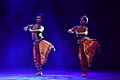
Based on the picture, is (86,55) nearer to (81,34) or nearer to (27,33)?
(81,34)

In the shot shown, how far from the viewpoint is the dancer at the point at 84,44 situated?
44.4 ft

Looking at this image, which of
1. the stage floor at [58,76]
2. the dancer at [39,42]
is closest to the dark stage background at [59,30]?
the stage floor at [58,76]

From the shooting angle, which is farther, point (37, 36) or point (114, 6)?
point (114, 6)

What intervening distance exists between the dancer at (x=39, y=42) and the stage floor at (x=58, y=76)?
52 cm

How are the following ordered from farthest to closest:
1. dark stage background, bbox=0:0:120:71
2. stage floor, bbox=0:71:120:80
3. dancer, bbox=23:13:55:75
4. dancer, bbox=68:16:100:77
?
dark stage background, bbox=0:0:120:71, dancer, bbox=23:13:55:75, dancer, bbox=68:16:100:77, stage floor, bbox=0:71:120:80

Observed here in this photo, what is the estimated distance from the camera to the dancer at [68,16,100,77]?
13.5 meters

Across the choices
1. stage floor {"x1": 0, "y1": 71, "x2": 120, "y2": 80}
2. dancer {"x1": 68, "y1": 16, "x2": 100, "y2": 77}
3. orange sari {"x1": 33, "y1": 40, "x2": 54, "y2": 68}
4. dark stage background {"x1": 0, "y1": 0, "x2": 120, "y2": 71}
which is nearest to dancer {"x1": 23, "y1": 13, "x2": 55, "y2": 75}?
orange sari {"x1": 33, "y1": 40, "x2": 54, "y2": 68}

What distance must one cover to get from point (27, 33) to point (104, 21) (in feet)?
9.63

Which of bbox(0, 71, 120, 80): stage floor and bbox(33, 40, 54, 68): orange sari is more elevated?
bbox(33, 40, 54, 68): orange sari

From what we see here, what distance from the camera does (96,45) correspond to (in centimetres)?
1372

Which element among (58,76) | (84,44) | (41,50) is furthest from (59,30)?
(58,76)

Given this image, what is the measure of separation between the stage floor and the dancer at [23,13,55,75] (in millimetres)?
518

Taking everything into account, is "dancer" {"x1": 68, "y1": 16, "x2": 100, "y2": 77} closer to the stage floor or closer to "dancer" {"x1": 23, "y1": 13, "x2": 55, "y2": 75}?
the stage floor

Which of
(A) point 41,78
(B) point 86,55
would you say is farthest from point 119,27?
(A) point 41,78
